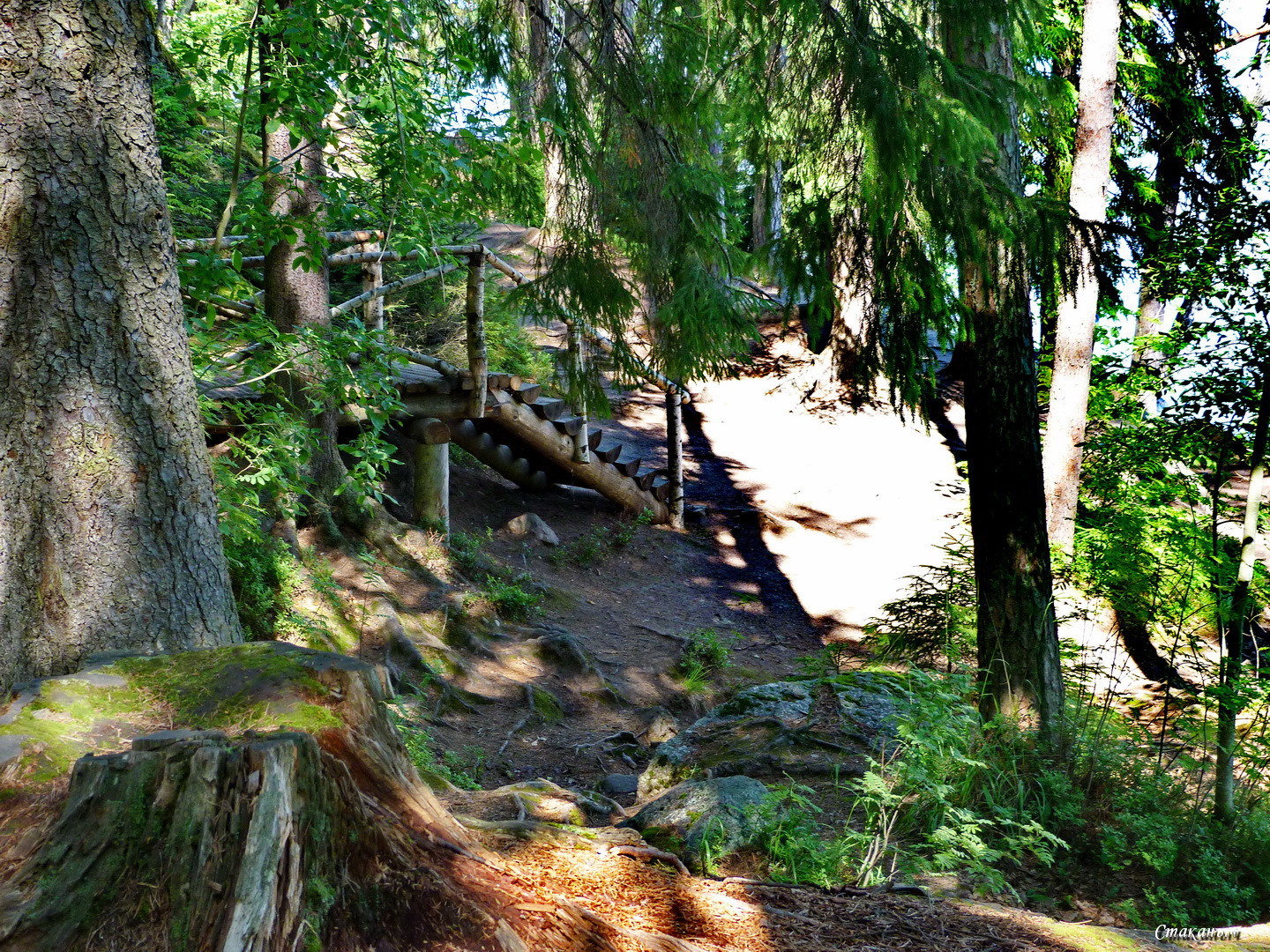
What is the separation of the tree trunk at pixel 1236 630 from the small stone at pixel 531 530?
8.49m

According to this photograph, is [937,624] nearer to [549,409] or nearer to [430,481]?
[430,481]

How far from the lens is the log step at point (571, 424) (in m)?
12.1

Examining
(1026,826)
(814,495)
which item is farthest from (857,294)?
(814,495)

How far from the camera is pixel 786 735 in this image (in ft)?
19.3

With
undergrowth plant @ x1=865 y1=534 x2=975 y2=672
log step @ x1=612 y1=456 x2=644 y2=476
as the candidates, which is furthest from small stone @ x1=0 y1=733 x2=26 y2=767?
log step @ x1=612 y1=456 x2=644 y2=476

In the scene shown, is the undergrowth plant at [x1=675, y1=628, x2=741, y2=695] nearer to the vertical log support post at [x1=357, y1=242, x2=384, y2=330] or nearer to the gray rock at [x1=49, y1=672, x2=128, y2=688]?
the vertical log support post at [x1=357, y1=242, x2=384, y2=330]

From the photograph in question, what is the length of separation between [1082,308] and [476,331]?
6537 mm

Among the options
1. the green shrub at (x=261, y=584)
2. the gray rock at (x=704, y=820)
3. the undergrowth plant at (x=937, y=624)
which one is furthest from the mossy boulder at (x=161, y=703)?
the undergrowth plant at (x=937, y=624)

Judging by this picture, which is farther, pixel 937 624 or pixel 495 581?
pixel 495 581

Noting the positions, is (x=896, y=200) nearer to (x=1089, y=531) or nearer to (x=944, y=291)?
(x=944, y=291)

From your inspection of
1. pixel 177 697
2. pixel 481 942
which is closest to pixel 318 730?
pixel 177 697

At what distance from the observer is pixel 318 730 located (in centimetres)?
237

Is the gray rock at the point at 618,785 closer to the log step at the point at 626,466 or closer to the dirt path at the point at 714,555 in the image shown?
the dirt path at the point at 714,555

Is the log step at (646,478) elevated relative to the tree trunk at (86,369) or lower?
lower
